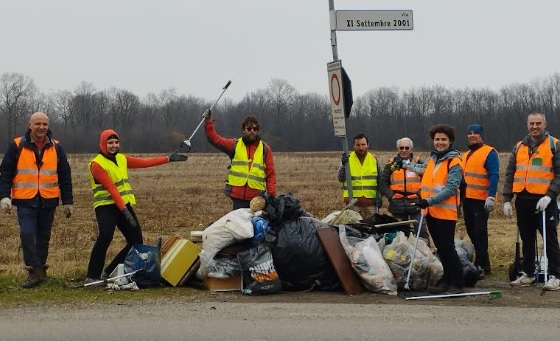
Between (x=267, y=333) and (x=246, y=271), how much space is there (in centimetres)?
175

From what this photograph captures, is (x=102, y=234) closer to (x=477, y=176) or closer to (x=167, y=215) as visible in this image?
(x=477, y=176)

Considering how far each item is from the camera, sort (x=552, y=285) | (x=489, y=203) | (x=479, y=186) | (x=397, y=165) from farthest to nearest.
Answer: (x=397, y=165) < (x=479, y=186) < (x=489, y=203) < (x=552, y=285)

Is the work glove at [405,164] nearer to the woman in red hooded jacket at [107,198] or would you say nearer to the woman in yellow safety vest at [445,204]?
the woman in yellow safety vest at [445,204]

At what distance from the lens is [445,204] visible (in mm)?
7324

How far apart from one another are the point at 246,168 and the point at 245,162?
0.07 m

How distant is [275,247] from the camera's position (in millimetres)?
7301

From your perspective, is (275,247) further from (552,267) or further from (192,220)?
(192,220)

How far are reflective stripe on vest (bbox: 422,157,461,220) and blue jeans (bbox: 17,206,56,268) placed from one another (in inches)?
173

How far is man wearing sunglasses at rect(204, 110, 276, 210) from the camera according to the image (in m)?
8.11

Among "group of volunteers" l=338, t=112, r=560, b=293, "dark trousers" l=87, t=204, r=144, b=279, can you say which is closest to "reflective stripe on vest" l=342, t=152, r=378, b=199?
"group of volunteers" l=338, t=112, r=560, b=293

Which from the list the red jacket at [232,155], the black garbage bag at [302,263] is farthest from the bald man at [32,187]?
the black garbage bag at [302,263]

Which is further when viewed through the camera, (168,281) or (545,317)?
(168,281)

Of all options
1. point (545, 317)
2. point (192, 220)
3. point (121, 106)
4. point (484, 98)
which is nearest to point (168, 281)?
point (545, 317)

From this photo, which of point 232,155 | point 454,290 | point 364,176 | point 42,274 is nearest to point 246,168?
point 232,155
